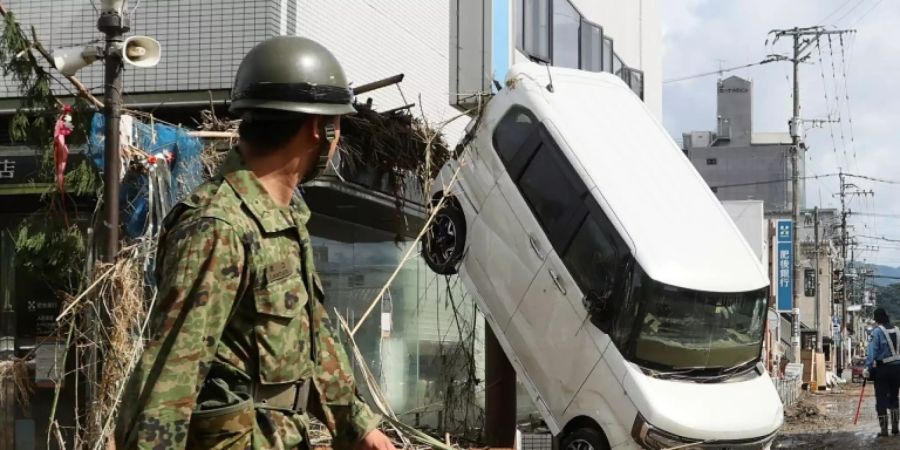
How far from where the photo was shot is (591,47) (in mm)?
17062

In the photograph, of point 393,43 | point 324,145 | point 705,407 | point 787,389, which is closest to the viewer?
point 324,145

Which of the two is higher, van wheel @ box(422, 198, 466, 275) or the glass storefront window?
van wheel @ box(422, 198, 466, 275)

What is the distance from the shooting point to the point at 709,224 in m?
9.77

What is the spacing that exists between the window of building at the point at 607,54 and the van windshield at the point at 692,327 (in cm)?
906

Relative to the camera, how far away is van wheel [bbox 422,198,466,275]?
34.1 ft

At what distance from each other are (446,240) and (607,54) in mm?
9109

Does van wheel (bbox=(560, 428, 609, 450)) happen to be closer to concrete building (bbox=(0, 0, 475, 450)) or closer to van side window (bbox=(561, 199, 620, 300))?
van side window (bbox=(561, 199, 620, 300))

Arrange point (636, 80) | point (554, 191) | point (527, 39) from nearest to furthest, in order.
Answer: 1. point (554, 191)
2. point (527, 39)
3. point (636, 80)

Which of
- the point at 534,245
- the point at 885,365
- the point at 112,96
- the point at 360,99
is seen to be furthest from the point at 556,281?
the point at 885,365

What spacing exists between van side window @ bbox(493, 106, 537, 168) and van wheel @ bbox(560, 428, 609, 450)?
2.54 meters

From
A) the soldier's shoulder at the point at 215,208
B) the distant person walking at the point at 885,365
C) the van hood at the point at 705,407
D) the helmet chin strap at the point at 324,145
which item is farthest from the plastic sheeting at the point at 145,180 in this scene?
the distant person walking at the point at 885,365

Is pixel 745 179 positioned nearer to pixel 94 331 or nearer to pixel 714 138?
pixel 714 138

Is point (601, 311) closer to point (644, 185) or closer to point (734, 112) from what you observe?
point (644, 185)

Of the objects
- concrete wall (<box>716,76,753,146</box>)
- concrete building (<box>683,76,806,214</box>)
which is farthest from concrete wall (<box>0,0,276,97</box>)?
concrete wall (<box>716,76,753,146</box>)
